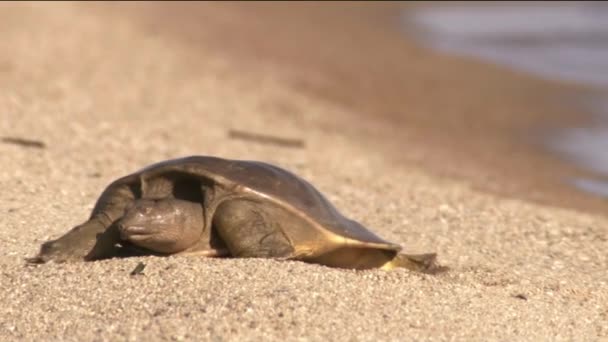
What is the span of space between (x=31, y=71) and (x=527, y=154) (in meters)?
4.68

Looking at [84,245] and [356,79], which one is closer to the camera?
[84,245]

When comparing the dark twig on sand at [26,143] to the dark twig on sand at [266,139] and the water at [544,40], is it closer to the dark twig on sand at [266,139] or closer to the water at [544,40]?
the dark twig on sand at [266,139]

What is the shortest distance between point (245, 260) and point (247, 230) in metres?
0.17

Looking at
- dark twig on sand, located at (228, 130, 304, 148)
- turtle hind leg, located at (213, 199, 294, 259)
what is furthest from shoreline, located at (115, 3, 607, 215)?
turtle hind leg, located at (213, 199, 294, 259)

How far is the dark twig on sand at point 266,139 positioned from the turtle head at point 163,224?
5.13 metres

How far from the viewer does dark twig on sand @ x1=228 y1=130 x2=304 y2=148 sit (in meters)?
11.4

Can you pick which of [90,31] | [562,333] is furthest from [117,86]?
[562,333]

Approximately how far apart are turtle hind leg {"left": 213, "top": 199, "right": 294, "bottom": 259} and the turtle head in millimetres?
104

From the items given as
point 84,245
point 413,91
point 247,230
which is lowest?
point 413,91

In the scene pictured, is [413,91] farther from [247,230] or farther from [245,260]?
[245,260]

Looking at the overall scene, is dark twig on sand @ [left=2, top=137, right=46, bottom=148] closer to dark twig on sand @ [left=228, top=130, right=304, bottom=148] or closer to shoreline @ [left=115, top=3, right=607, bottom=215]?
dark twig on sand @ [left=228, top=130, right=304, bottom=148]

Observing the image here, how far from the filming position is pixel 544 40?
22.0 metres

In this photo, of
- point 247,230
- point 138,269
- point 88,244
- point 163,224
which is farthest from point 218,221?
point 88,244

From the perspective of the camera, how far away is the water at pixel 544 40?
47.2ft
